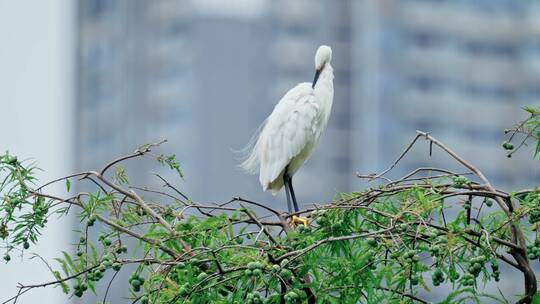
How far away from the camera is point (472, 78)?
48719mm

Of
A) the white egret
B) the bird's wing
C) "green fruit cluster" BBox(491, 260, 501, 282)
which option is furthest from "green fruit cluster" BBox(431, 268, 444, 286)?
the bird's wing

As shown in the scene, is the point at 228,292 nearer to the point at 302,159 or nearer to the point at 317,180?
the point at 302,159

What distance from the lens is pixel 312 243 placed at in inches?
211

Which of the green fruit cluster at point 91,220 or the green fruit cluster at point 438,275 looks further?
the green fruit cluster at point 91,220

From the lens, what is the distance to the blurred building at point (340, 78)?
46.8 meters

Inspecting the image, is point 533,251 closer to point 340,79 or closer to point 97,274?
point 97,274

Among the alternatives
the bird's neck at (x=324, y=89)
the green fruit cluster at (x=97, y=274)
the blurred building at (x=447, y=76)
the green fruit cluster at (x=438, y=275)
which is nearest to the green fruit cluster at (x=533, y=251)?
the green fruit cluster at (x=438, y=275)

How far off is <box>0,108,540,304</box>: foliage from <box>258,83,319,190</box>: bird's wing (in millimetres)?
2180

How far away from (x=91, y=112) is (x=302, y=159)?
4816cm

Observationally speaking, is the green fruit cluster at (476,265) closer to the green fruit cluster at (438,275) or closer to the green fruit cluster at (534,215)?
the green fruit cluster at (438,275)

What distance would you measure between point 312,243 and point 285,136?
106 inches

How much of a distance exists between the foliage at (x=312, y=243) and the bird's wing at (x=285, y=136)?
2.18 metres

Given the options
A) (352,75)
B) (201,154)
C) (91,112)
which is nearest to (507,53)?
(352,75)

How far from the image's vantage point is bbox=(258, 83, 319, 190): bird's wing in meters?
8.01
